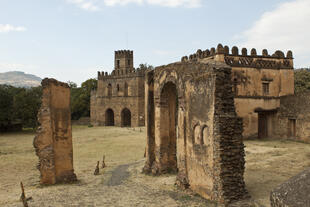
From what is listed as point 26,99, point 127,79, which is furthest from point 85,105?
point 26,99

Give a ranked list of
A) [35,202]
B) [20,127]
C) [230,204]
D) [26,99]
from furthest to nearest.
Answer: [20,127]
[26,99]
[35,202]
[230,204]

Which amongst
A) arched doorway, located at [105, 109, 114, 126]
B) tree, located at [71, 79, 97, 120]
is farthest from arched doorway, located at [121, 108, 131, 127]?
tree, located at [71, 79, 97, 120]

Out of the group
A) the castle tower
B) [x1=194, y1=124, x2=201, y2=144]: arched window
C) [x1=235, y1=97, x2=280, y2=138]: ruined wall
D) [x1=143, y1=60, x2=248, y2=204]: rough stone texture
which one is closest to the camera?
[x1=143, y1=60, x2=248, y2=204]: rough stone texture

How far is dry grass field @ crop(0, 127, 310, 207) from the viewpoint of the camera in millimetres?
10059

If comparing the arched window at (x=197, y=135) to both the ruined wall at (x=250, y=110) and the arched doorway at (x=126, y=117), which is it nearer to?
the ruined wall at (x=250, y=110)

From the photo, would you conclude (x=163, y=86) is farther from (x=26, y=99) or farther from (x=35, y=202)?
(x=26, y=99)

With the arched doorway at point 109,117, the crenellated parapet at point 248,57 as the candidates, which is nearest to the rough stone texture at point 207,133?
the crenellated parapet at point 248,57

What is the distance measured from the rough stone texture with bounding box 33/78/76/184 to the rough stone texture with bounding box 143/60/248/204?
4.22 meters

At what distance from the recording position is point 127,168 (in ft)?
51.7

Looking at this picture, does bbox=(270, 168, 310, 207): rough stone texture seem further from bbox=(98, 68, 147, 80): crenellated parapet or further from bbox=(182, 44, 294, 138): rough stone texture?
bbox=(98, 68, 147, 80): crenellated parapet

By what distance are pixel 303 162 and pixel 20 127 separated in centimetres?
3469

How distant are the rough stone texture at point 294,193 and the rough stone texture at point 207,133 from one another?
526cm

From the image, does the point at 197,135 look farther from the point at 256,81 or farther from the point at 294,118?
the point at 256,81

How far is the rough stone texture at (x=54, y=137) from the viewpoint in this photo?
12.5 metres
